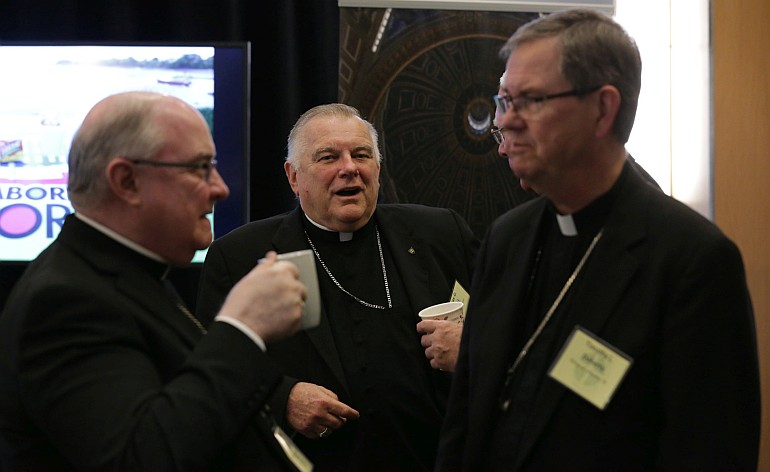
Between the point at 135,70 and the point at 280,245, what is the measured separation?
1.86m

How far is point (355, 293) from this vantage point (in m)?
2.93

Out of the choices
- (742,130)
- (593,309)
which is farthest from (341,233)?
(742,130)

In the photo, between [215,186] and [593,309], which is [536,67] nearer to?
[593,309]

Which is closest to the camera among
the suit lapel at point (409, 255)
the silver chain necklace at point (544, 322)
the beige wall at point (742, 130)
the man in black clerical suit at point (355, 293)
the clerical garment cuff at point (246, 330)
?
the clerical garment cuff at point (246, 330)

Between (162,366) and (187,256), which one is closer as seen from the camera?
(162,366)

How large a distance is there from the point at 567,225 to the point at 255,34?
123 inches

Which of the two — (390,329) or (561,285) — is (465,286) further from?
(561,285)

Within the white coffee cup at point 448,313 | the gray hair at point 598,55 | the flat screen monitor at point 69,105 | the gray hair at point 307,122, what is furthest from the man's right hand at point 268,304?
the flat screen monitor at point 69,105

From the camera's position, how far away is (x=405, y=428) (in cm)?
274

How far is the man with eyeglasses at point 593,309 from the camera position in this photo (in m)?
1.59

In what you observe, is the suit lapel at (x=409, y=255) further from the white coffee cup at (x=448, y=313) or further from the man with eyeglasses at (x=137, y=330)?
the man with eyeglasses at (x=137, y=330)

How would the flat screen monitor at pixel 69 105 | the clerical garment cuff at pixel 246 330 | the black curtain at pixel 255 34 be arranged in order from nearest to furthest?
1. the clerical garment cuff at pixel 246 330
2. the flat screen monitor at pixel 69 105
3. the black curtain at pixel 255 34

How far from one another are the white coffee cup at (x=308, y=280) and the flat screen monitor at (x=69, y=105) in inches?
102

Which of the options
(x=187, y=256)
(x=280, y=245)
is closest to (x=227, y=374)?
(x=187, y=256)
